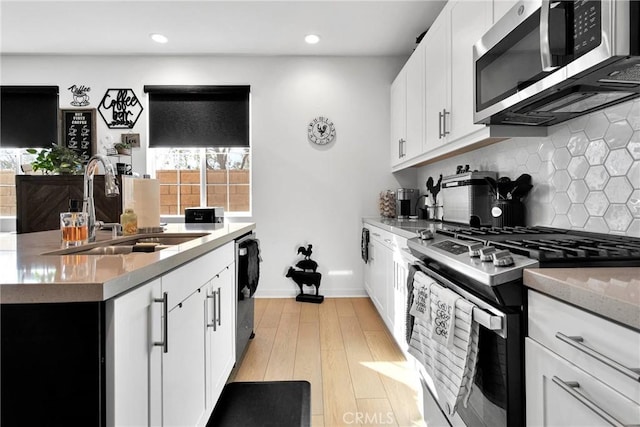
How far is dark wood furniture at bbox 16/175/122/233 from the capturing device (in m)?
3.48

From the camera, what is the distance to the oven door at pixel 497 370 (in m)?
0.94

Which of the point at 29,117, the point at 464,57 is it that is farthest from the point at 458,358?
the point at 29,117

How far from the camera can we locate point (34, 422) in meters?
0.73

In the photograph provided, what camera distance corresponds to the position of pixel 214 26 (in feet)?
11.3

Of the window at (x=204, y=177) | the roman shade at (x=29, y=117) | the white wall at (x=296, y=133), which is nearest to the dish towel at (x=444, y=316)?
the white wall at (x=296, y=133)

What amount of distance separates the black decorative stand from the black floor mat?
1.82 metres

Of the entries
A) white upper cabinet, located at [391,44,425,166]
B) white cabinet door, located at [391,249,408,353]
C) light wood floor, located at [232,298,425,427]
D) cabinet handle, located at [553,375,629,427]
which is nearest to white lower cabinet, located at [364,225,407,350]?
white cabinet door, located at [391,249,408,353]

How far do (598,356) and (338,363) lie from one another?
1887 millimetres

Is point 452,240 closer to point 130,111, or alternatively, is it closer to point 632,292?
point 632,292

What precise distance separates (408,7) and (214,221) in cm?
254

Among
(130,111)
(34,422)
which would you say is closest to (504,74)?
(34,422)

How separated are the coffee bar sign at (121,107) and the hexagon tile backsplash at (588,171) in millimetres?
3927

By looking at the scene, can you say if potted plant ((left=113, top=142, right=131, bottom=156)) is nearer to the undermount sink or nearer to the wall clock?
the wall clock

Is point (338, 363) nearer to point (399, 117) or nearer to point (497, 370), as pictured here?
point (497, 370)
